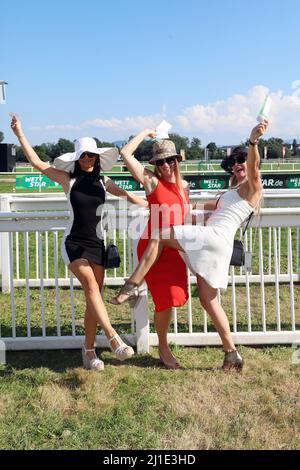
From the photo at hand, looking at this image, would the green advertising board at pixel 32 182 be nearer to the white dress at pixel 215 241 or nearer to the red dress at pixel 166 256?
the red dress at pixel 166 256

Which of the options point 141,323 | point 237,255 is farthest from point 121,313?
point 237,255

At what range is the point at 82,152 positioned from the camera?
405cm

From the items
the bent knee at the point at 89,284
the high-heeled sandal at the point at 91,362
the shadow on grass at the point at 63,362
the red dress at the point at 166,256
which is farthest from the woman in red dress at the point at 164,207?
the high-heeled sandal at the point at 91,362

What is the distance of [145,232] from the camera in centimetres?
425

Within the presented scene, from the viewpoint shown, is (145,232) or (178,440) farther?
(145,232)

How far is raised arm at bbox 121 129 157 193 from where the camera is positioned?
397cm

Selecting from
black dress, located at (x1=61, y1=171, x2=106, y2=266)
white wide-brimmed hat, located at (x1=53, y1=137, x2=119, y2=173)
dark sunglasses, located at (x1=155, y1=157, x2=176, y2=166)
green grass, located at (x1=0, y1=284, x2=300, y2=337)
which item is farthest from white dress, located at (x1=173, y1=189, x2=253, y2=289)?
green grass, located at (x1=0, y1=284, x2=300, y2=337)

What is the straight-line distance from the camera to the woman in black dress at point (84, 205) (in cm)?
410

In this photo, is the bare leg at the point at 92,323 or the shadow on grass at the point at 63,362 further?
the shadow on grass at the point at 63,362
